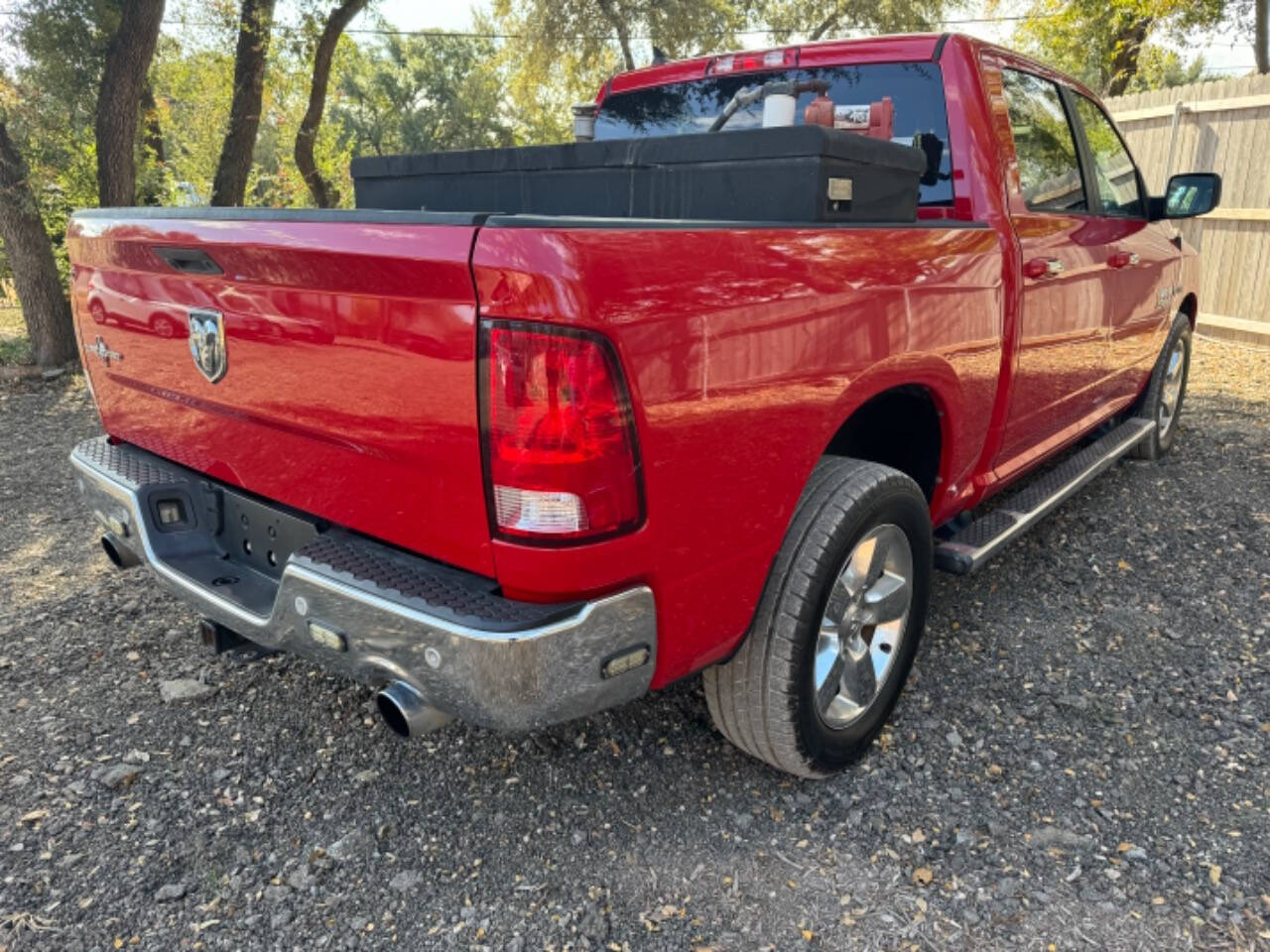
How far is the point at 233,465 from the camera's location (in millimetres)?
2326

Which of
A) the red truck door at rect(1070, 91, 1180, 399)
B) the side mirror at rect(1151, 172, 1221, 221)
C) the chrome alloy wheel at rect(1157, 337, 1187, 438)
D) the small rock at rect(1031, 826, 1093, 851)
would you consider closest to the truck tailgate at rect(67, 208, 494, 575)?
the small rock at rect(1031, 826, 1093, 851)

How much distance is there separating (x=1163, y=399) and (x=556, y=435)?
4.73m

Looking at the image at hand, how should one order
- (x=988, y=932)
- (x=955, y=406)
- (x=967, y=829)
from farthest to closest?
1. (x=955, y=406)
2. (x=967, y=829)
3. (x=988, y=932)

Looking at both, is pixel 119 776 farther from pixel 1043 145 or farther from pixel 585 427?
pixel 1043 145

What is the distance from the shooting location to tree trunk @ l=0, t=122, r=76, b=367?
776 centimetres

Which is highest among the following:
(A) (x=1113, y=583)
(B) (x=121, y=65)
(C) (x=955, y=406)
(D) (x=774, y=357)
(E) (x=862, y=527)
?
(B) (x=121, y=65)

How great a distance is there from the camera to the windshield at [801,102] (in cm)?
301

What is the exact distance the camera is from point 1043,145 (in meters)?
3.43

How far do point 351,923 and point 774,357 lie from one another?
1571 millimetres

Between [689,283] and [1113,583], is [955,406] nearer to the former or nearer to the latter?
[689,283]

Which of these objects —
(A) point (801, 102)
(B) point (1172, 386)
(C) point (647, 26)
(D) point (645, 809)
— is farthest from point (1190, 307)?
(C) point (647, 26)

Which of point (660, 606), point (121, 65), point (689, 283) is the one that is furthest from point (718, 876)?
point (121, 65)

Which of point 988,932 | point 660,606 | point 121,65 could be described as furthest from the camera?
point 121,65

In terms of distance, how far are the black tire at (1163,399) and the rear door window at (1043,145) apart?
1.73 metres
